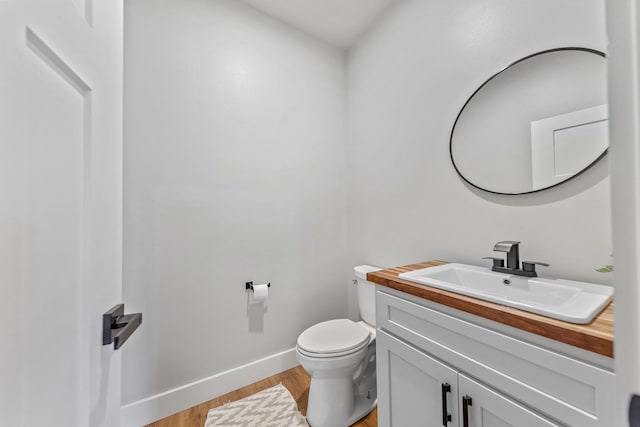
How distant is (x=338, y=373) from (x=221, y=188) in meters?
1.33

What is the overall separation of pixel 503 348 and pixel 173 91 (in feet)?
6.53

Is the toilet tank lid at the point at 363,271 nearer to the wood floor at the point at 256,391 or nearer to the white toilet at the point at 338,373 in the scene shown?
the white toilet at the point at 338,373

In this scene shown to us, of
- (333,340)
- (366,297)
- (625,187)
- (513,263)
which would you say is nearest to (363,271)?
(366,297)

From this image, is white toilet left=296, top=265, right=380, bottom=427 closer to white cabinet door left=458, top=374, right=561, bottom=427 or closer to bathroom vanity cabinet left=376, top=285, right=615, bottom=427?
bathroom vanity cabinet left=376, top=285, right=615, bottom=427

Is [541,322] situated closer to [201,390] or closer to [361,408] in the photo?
[361,408]

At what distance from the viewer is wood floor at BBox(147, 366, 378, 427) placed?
4.52 ft

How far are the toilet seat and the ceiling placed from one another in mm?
2210

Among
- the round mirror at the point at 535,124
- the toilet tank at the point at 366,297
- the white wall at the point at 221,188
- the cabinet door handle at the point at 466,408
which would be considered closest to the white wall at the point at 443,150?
the round mirror at the point at 535,124

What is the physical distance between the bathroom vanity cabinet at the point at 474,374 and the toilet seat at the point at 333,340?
0.24 m

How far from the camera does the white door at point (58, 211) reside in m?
0.30

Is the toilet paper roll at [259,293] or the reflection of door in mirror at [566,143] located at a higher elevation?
the reflection of door in mirror at [566,143]

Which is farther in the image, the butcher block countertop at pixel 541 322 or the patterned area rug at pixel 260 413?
the patterned area rug at pixel 260 413

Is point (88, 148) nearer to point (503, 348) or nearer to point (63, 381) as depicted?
point (63, 381)

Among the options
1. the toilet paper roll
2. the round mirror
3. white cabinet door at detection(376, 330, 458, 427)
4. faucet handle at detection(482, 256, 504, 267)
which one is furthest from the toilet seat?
the round mirror
